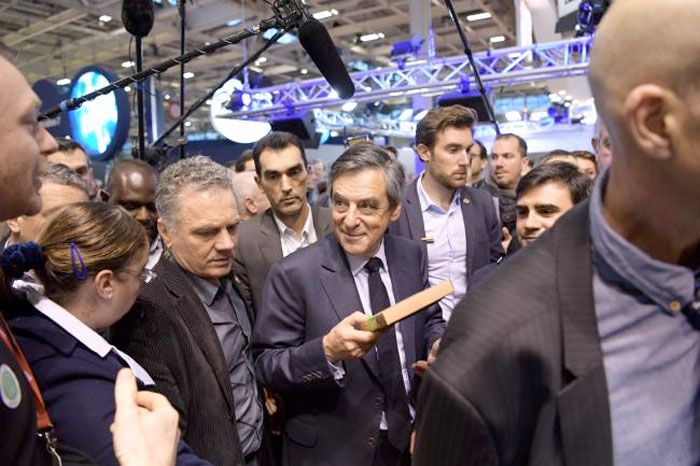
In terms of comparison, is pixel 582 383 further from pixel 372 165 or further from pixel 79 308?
pixel 372 165

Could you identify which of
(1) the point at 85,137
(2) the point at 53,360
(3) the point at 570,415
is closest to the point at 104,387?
(2) the point at 53,360

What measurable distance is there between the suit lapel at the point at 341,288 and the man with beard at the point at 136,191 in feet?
3.57

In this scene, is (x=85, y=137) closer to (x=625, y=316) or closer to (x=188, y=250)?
(x=188, y=250)

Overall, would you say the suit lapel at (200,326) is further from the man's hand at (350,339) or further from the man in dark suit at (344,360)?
the man's hand at (350,339)

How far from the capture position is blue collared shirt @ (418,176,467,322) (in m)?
2.66

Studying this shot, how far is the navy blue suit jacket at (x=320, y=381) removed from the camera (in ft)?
5.23

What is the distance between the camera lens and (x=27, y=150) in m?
0.81

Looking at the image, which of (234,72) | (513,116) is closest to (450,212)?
(234,72)

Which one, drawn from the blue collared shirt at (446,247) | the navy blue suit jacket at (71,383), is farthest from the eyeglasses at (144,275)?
the blue collared shirt at (446,247)

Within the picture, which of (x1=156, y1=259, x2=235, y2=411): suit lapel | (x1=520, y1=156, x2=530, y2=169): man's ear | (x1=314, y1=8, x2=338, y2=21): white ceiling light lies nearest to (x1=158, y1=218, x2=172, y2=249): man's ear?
(x1=156, y1=259, x2=235, y2=411): suit lapel

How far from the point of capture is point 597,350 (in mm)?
608

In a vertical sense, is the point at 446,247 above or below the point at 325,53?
below

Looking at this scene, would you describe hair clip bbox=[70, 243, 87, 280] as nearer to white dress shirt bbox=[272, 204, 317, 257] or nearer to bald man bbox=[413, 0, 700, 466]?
bald man bbox=[413, 0, 700, 466]

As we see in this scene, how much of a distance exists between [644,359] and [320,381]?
1.04 meters
